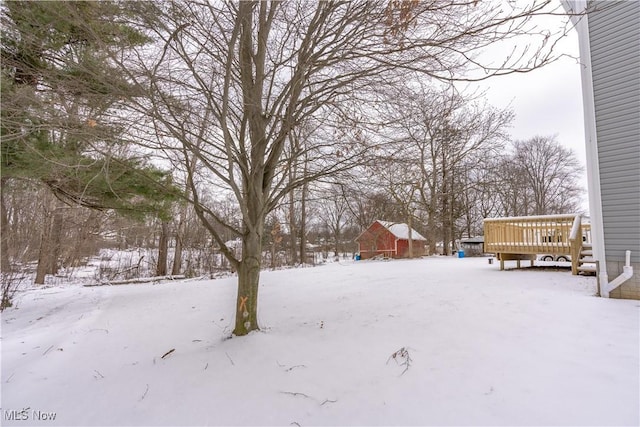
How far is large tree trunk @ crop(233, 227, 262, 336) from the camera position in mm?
3436

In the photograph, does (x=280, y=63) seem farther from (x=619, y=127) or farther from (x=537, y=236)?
(x=537, y=236)

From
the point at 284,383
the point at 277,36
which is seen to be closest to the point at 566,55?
the point at 277,36

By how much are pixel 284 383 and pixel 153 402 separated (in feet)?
3.28

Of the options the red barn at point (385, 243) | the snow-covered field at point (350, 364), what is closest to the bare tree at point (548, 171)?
the red barn at point (385, 243)

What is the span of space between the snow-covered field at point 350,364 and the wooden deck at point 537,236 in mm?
1326

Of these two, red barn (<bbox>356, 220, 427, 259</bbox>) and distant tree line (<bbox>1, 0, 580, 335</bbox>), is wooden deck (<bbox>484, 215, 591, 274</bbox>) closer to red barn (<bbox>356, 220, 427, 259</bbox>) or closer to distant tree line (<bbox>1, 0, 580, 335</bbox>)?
distant tree line (<bbox>1, 0, 580, 335</bbox>)

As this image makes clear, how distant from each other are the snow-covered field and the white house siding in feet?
2.74

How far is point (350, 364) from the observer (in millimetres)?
2635

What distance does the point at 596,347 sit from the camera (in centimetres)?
263

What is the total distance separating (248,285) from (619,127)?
18.5 ft

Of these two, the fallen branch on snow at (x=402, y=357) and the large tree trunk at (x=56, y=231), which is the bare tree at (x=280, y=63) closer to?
the fallen branch on snow at (x=402, y=357)

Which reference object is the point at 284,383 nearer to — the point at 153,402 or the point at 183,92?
the point at 153,402

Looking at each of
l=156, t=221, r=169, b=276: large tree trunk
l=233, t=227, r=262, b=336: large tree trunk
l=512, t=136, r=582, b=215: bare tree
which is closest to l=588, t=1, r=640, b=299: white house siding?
l=233, t=227, r=262, b=336: large tree trunk

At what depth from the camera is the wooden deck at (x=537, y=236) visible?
5.86 metres
